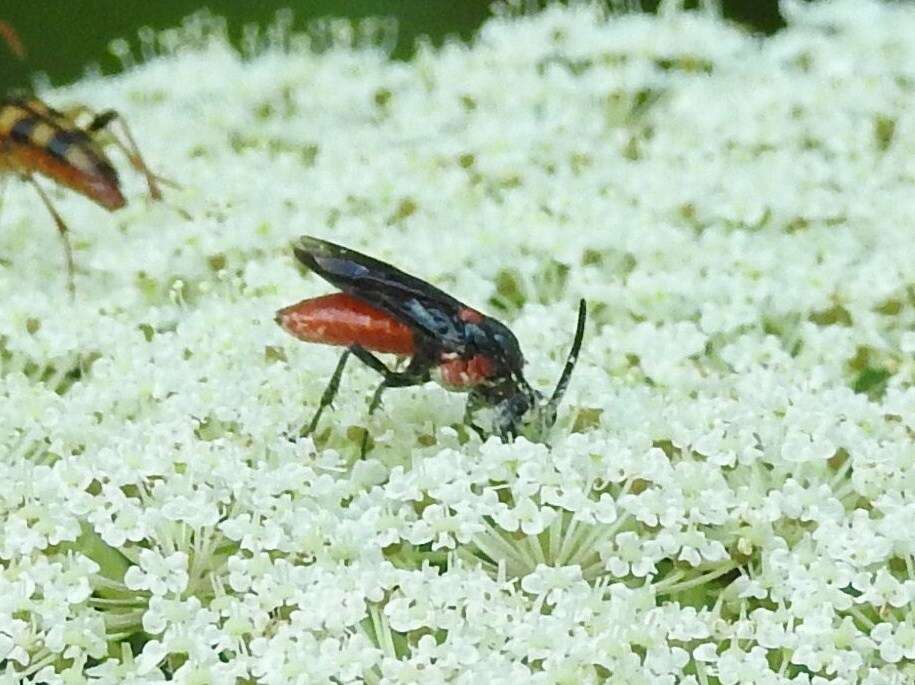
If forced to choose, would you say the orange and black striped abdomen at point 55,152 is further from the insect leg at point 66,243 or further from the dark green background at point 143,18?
the dark green background at point 143,18

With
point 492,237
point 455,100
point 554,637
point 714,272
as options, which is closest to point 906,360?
point 714,272

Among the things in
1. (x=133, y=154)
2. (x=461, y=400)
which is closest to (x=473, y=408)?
(x=461, y=400)

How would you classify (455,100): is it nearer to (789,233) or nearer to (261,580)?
(789,233)

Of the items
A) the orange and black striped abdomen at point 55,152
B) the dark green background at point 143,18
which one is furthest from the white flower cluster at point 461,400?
the dark green background at point 143,18

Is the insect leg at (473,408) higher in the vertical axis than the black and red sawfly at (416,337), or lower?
lower

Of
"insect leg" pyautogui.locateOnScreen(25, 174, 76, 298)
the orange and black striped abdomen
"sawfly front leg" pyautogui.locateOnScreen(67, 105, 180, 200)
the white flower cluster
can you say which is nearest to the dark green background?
the white flower cluster

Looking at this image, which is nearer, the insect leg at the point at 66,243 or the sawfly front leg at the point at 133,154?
the insect leg at the point at 66,243
